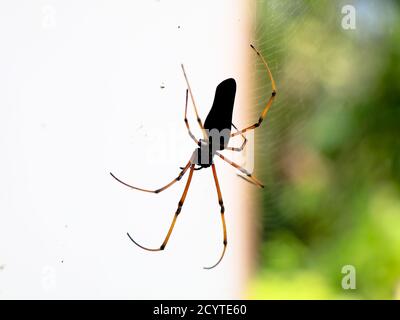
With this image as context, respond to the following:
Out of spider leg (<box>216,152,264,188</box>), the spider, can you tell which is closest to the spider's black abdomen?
the spider

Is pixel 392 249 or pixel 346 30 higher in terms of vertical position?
pixel 346 30

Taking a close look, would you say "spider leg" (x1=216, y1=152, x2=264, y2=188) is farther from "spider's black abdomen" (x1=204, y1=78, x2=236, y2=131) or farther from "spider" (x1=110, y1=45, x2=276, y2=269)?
"spider's black abdomen" (x1=204, y1=78, x2=236, y2=131)

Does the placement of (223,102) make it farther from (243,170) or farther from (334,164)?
(334,164)

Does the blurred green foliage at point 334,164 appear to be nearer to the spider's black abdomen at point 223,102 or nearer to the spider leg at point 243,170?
the spider leg at point 243,170

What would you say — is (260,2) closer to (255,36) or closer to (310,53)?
(255,36)

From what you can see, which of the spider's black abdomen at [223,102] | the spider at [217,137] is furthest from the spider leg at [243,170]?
the spider's black abdomen at [223,102]
